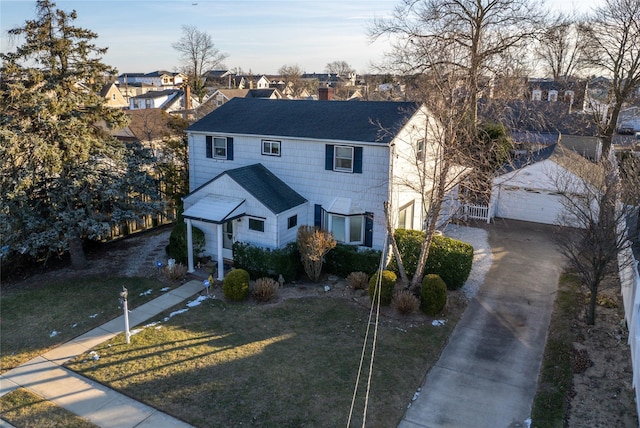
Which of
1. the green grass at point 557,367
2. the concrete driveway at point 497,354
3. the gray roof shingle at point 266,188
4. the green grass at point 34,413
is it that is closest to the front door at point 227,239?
the gray roof shingle at point 266,188

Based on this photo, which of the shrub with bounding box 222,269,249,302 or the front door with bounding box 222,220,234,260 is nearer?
the shrub with bounding box 222,269,249,302

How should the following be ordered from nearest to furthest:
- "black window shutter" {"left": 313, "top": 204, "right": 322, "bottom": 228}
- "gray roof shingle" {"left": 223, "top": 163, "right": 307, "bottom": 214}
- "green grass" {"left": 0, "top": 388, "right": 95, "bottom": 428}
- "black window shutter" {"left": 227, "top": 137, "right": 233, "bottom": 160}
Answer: "green grass" {"left": 0, "top": 388, "right": 95, "bottom": 428} → "gray roof shingle" {"left": 223, "top": 163, "right": 307, "bottom": 214} → "black window shutter" {"left": 313, "top": 204, "right": 322, "bottom": 228} → "black window shutter" {"left": 227, "top": 137, "right": 233, "bottom": 160}

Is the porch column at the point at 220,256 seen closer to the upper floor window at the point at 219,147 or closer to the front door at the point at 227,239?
the front door at the point at 227,239

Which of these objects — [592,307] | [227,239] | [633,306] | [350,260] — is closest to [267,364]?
[350,260]

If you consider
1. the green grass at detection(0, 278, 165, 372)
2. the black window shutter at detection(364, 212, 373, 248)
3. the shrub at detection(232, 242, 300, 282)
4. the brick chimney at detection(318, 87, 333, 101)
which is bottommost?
the green grass at detection(0, 278, 165, 372)

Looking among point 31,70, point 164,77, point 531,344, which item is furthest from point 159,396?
point 164,77

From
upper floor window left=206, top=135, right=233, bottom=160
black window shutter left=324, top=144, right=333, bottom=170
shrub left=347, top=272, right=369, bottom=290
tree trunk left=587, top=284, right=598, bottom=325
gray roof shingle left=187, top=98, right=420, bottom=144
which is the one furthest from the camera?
upper floor window left=206, top=135, right=233, bottom=160

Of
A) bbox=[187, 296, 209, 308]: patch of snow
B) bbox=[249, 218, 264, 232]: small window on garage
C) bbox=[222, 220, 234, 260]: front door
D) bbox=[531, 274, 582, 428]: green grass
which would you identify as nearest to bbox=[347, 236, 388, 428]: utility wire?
bbox=[531, 274, 582, 428]: green grass

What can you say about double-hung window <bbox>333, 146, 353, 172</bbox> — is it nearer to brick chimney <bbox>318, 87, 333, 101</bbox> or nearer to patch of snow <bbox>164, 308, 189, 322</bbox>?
patch of snow <bbox>164, 308, 189, 322</bbox>

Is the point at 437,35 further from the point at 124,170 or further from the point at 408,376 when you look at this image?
the point at 408,376
